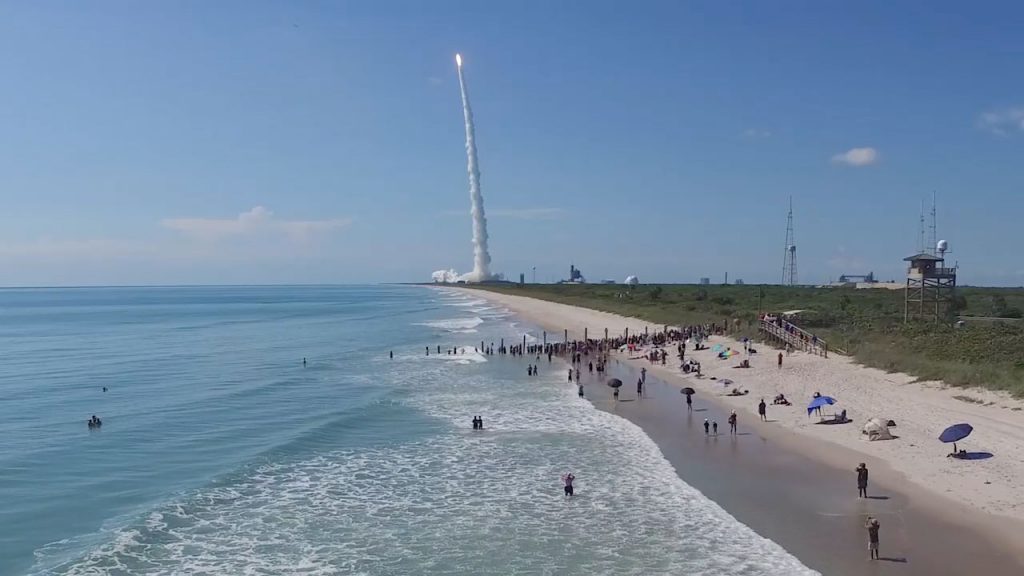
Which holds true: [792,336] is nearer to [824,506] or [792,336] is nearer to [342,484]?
[824,506]

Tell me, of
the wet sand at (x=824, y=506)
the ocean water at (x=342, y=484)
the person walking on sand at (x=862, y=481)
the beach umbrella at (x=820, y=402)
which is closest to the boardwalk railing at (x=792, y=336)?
the beach umbrella at (x=820, y=402)

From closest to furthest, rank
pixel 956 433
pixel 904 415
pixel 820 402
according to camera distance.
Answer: pixel 956 433
pixel 904 415
pixel 820 402

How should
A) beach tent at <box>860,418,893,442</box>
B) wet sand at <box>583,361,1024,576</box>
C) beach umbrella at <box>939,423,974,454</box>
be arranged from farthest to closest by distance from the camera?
beach tent at <box>860,418,893,442</box>, beach umbrella at <box>939,423,974,454</box>, wet sand at <box>583,361,1024,576</box>

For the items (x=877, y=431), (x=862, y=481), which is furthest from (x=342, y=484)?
(x=877, y=431)

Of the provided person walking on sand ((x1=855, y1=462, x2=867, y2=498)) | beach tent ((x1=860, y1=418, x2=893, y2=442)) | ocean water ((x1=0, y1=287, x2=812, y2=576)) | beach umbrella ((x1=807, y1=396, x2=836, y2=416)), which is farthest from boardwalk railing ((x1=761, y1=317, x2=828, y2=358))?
person walking on sand ((x1=855, y1=462, x2=867, y2=498))

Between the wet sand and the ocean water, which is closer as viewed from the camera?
the wet sand

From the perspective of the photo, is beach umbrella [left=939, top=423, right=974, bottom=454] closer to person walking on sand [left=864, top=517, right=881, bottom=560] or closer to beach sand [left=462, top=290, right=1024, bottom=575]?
beach sand [left=462, top=290, right=1024, bottom=575]

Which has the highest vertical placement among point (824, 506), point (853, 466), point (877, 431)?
point (877, 431)

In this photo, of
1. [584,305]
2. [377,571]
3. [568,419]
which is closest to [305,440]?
[568,419]
